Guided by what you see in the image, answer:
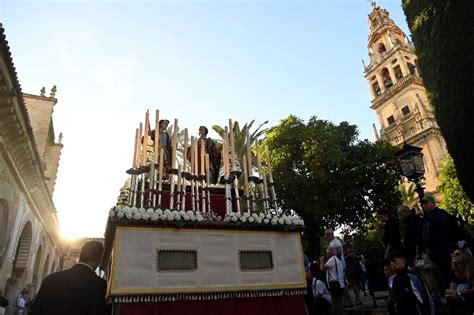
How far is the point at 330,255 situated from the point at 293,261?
5.69 ft

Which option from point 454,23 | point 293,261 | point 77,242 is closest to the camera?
point 293,261

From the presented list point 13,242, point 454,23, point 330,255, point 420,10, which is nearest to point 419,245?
point 330,255

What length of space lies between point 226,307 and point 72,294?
2466mm

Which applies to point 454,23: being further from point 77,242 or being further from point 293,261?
point 77,242

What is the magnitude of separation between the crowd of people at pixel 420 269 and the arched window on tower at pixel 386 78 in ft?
141

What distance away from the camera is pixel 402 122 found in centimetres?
3928

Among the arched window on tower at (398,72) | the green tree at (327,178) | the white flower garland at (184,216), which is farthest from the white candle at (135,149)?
the arched window on tower at (398,72)

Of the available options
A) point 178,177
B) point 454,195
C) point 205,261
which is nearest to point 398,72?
point 454,195

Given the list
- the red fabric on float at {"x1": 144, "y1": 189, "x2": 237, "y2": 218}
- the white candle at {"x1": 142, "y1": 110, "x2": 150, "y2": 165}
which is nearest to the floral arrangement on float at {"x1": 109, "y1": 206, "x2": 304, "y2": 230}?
the red fabric on float at {"x1": 144, "y1": 189, "x2": 237, "y2": 218}

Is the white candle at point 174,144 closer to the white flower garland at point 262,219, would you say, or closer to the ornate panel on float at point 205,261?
the white flower garland at point 262,219

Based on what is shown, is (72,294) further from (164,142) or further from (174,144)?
(164,142)

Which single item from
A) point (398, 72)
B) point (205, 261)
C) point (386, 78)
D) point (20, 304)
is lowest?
point (20, 304)

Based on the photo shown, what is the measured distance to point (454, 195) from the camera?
22.7m

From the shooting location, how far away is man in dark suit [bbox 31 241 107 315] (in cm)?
317
